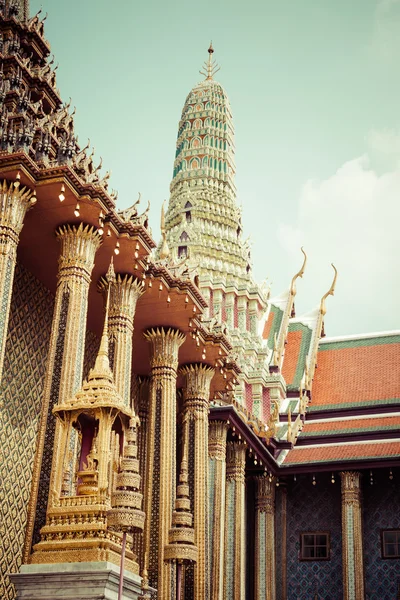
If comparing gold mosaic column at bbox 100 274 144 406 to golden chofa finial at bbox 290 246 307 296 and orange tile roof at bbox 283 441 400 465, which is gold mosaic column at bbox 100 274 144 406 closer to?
orange tile roof at bbox 283 441 400 465

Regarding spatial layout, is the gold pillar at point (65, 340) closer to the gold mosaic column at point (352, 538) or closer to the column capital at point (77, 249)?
the column capital at point (77, 249)

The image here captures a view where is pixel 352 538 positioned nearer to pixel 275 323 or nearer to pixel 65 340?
pixel 275 323

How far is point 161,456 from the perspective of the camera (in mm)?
14133

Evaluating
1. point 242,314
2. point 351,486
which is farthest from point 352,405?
point 242,314

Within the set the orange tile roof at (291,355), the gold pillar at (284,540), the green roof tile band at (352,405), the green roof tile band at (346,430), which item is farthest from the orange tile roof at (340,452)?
the orange tile roof at (291,355)

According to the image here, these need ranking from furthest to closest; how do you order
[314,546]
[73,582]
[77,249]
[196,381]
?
1. [314,546]
2. [196,381]
3. [77,249]
4. [73,582]

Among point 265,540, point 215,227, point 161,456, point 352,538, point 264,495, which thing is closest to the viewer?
point 161,456

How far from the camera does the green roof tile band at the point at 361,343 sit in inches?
1056

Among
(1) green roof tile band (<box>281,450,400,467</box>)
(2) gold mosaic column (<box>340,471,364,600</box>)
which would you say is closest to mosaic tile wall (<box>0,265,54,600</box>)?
(1) green roof tile band (<box>281,450,400,467</box>)

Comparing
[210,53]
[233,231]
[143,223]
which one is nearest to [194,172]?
[233,231]

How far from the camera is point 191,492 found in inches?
614

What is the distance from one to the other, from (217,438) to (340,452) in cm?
480

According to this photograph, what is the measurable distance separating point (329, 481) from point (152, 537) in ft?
32.9

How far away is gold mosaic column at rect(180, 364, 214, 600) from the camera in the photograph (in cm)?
1505
